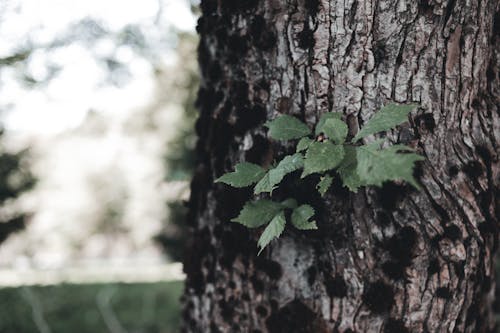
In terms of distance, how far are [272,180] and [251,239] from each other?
1.31 feet

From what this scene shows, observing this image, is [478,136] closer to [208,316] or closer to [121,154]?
[208,316]

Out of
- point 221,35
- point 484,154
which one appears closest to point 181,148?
point 221,35

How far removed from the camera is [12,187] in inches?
300

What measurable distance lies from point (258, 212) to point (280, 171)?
22 cm

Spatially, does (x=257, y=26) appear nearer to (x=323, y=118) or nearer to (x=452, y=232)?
(x=323, y=118)

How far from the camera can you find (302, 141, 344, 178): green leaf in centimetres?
103

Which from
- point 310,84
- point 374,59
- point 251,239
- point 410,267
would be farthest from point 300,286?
point 374,59

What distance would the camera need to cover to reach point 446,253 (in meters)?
1.22

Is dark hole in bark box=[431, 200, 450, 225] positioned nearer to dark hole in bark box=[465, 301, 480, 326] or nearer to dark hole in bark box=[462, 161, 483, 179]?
dark hole in bark box=[462, 161, 483, 179]

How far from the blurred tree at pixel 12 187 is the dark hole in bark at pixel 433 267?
8107 mm

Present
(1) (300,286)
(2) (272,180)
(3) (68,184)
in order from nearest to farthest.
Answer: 1. (2) (272,180)
2. (1) (300,286)
3. (3) (68,184)

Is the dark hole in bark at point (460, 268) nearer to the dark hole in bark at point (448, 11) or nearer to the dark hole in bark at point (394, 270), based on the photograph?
the dark hole in bark at point (394, 270)

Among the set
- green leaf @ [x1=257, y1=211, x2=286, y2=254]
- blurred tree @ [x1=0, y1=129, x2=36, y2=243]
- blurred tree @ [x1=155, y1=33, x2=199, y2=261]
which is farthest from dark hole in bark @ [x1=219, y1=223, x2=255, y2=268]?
blurred tree @ [x1=0, y1=129, x2=36, y2=243]

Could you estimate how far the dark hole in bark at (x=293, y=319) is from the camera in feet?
4.40
